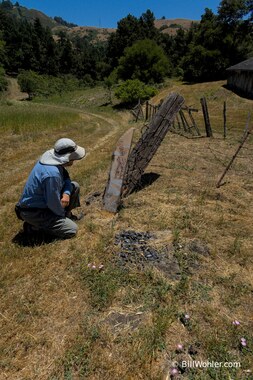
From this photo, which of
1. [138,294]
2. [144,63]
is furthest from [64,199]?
[144,63]

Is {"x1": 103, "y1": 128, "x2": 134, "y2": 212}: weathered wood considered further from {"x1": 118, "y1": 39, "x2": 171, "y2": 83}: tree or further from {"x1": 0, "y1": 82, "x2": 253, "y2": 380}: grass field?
{"x1": 118, "y1": 39, "x2": 171, "y2": 83}: tree

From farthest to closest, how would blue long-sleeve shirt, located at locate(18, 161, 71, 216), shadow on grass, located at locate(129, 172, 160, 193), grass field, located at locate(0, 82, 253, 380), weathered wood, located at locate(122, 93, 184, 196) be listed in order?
shadow on grass, located at locate(129, 172, 160, 193) < weathered wood, located at locate(122, 93, 184, 196) < blue long-sleeve shirt, located at locate(18, 161, 71, 216) < grass field, located at locate(0, 82, 253, 380)

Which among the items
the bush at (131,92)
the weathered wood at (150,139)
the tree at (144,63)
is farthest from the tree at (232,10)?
the weathered wood at (150,139)

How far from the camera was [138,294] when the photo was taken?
3463mm

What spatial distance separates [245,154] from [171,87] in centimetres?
3079

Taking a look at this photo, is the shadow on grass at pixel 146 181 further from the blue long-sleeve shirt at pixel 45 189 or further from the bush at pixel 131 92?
the bush at pixel 131 92

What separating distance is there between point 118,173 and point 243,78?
30131mm

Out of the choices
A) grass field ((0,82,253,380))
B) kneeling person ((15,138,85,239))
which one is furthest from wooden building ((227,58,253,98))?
kneeling person ((15,138,85,239))

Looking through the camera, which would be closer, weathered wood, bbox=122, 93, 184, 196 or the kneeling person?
the kneeling person

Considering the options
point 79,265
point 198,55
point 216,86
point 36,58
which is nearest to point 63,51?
Result: point 36,58

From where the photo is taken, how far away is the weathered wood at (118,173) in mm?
5551

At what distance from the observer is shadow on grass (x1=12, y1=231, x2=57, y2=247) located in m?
4.55

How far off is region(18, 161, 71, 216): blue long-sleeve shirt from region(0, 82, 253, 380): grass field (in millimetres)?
672

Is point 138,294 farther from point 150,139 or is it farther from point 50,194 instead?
point 150,139
